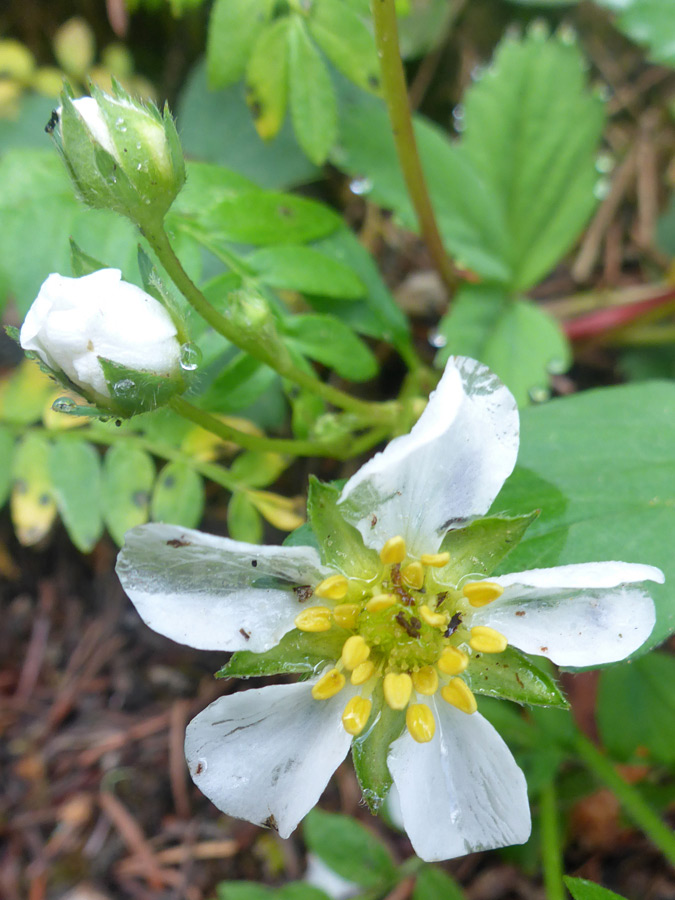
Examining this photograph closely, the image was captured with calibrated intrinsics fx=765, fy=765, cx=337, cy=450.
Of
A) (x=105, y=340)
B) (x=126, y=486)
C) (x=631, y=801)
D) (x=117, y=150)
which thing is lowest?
(x=631, y=801)

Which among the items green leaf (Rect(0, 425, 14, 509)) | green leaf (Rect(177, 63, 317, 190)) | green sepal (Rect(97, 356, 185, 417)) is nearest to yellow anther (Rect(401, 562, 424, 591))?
green sepal (Rect(97, 356, 185, 417))

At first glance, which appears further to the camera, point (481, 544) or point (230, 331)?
point (230, 331)

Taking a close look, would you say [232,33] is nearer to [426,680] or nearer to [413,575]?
[413,575]

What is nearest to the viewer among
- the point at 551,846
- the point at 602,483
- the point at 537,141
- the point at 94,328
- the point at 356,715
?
the point at 94,328

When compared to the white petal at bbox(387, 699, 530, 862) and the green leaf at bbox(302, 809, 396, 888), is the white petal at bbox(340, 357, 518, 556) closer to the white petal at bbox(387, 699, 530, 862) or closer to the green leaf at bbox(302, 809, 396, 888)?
the white petal at bbox(387, 699, 530, 862)

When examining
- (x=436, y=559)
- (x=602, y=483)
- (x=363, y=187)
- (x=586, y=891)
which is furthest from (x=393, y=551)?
(x=363, y=187)

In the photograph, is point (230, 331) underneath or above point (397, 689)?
above

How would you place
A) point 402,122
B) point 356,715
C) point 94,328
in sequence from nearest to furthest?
point 94,328
point 356,715
point 402,122

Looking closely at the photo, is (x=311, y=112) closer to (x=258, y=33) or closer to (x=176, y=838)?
(x=258, y=33)
